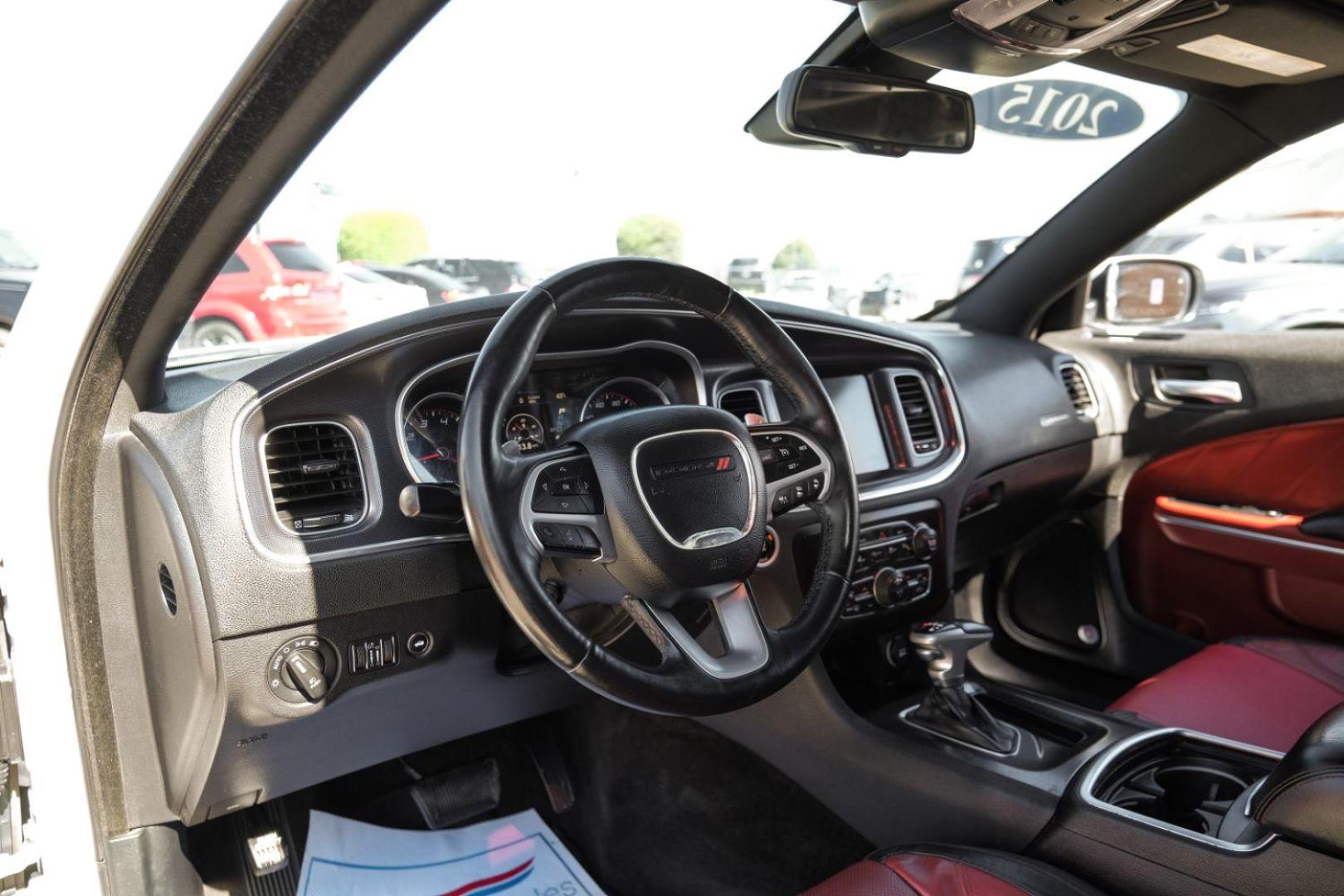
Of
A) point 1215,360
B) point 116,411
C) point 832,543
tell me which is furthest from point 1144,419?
point 116,411

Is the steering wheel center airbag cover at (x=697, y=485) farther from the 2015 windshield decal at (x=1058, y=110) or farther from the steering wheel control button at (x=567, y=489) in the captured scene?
the 2015 windshield decal at (x=1058, y=110)

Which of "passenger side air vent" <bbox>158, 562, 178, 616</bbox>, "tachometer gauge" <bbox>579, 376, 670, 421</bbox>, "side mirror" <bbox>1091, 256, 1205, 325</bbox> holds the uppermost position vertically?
"side mirror" <bbox>1091, 256, 1205, 325</bbox>

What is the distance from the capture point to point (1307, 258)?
3211 millimetres

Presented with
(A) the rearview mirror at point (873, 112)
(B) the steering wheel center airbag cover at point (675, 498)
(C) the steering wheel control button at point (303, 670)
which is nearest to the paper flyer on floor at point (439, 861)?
(C) the steering wheel control button at point (303, 670)

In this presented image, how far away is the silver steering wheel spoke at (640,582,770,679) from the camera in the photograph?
141 cm

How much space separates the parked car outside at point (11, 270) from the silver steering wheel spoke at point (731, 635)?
4.88ft

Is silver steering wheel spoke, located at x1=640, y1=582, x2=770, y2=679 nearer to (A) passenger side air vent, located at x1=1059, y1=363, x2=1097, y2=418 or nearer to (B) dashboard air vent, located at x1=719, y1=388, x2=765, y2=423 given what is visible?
(B) dashboard air vent, located at x1=719, y1=388, x2=765, y2=423

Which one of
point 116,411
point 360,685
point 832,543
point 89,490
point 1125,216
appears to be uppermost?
point 1125,216

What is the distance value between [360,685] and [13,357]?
2.21 ft

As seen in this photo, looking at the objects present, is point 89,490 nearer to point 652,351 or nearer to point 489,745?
point 652,351

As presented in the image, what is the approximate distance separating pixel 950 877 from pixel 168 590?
1169 millimetres

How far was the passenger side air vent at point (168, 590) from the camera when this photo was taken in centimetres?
151

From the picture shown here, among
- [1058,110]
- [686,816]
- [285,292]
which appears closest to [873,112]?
[1058,110]

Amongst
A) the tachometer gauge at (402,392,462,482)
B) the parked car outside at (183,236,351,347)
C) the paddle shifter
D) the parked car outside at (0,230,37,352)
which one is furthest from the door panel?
the parked car outside at (183,236,351,347)
